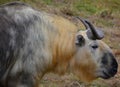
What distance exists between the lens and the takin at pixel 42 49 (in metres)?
7.71

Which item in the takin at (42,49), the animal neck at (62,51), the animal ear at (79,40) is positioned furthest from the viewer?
the animal ear at (79,40)

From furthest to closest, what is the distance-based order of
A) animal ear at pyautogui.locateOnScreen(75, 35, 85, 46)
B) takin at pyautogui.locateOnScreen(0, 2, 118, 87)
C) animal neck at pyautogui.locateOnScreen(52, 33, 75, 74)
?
1. animal ear at pyautogui.locateOnScreen(75, 35, 85, 46)
2. animal neck at pyautogui.locateOnScreen(52, 33, 75, 74)
3. takin at pyautogui.locateOnScreen(0, 2, 118, 87)

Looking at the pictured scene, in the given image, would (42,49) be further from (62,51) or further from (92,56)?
(92,56)

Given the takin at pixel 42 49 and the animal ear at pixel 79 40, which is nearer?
the takin at pixel 42 49

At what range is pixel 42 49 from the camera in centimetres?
779

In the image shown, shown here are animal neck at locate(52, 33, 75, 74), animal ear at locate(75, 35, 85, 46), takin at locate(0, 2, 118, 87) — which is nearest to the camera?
takin at locate(0, 2, 118, 87)

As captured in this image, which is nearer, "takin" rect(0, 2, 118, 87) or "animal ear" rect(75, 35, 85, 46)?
"takin" rect(0, 2, 118, 87)

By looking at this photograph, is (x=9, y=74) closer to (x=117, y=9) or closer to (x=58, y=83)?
(x=58, y=83)

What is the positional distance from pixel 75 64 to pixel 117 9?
10259 millimetres

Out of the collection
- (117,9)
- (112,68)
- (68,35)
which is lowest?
(117,9)

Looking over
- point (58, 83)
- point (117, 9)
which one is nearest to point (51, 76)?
point (58, 83)

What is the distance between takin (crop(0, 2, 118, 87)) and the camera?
771 cm

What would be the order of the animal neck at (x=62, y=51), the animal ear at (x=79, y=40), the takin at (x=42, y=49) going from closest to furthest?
the takin at (x=42, y=49)
the animal neck at (x=62, y=51)
the animal ear at (x=79, y=40)

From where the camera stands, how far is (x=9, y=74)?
25.4 feet
